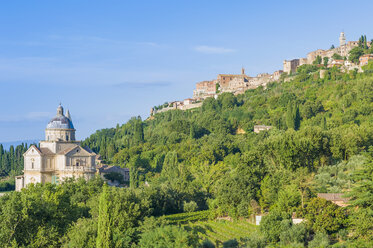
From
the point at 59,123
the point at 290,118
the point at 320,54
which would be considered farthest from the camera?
the point at 320,54

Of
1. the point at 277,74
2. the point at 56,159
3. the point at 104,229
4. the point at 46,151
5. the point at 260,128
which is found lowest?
the point at 104,229

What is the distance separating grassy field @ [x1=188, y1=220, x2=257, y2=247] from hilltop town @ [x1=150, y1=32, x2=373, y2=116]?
59.0m

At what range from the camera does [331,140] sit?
4472 cm

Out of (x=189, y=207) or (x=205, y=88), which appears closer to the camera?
(x=189, y=207)

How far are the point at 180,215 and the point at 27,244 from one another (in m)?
15.1

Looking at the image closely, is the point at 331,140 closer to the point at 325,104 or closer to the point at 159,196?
the point at 159,196

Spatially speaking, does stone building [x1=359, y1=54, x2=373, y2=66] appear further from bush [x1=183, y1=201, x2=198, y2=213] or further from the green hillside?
bush [x1=183, y1=201, x2=198, y2=213]

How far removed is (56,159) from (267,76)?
71.1 meters

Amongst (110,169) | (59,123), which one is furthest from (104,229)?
(110,169)

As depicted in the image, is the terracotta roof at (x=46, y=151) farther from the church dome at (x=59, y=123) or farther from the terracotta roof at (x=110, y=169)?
the terracotta roof at (x=110, y=169)

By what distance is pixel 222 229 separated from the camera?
35.1 m

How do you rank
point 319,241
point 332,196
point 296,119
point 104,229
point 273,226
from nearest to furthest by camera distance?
point 104,229 < point 319,241 < point 273,226 < point 332,196 < point 296,119

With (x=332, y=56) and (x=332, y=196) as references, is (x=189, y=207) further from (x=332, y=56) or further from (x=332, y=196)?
(x=332, y=56)

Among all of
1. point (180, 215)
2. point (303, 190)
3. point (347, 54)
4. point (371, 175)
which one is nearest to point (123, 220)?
point (180, 215)
